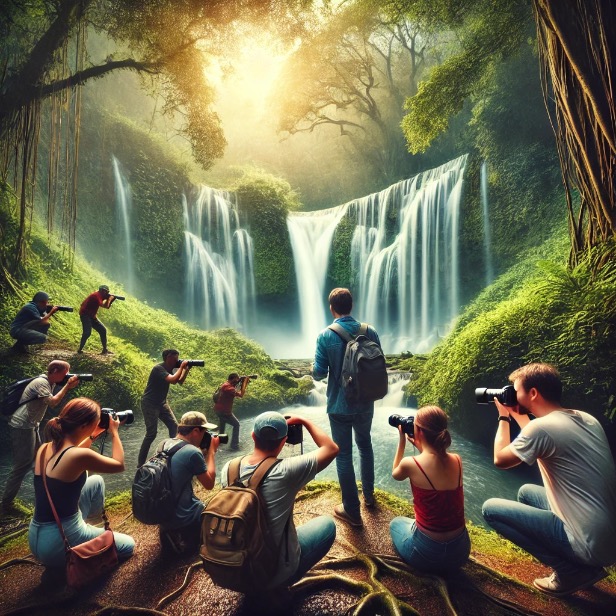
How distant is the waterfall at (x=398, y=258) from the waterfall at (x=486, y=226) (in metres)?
0.94

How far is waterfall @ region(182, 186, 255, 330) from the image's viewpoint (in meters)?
17.8

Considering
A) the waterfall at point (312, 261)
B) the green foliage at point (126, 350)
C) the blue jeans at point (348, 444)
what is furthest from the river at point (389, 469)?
the waterfall at point (312, 261)

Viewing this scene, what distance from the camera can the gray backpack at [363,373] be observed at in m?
2.96

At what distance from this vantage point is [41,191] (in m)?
13.7

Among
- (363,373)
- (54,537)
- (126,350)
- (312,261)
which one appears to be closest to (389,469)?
(363,373)

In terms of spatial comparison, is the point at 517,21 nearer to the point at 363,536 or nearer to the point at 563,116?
the point at 563,116

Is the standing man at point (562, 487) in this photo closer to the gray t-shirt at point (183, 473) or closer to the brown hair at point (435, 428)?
the brown hair at point (435, 428)

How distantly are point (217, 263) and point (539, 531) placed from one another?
1768 centimetres

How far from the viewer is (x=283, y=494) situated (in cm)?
194

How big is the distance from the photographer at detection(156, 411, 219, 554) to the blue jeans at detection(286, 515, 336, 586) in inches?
32.1

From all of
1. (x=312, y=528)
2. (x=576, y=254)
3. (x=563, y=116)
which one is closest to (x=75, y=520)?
(x=312, y=528)

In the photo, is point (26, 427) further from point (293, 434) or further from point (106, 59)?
point (106, 59)

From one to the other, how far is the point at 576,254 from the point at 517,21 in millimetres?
8629

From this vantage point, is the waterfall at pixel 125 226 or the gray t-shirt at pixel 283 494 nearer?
the gray t-shirt at pixel 283 494
